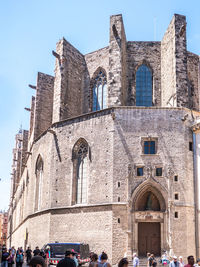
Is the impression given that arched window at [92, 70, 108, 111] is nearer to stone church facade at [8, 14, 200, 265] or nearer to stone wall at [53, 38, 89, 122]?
stone church facade at [8, 14, 200, 265]

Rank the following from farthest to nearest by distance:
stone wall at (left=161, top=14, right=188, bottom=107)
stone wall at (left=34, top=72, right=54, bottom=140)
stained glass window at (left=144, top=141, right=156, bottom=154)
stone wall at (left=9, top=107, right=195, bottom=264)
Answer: stone wall at (left=34, top=72, right=54, bottom=140)
stone wall at (left=161, top=14, right=188, bottom=107)
stained glass window at (left=144, top=141, right=156, bottom=154)
stone wall at (left=9, top=107, right=195, bottom=264)

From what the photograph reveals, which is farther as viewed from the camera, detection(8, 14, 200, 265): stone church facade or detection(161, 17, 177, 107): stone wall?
detection(161, 17, 177, 107): stone wall

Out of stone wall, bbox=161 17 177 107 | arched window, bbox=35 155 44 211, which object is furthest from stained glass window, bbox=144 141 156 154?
arched window, bbox=35 155 44 211

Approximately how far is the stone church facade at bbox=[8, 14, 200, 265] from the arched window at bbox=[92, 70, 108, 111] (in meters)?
0.08

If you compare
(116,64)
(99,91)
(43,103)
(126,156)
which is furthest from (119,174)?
(43,103)

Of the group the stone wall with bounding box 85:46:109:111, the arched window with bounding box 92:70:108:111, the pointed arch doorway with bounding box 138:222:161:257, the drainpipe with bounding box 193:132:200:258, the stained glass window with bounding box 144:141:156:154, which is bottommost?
the pointed arch doorway with bounding box 138:222:161:257

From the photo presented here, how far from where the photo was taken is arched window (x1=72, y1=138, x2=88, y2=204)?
868 inches

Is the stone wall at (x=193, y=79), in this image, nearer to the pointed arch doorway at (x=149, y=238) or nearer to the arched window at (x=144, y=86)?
the arched window at (x=144, y=86)

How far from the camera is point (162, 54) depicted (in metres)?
25.7

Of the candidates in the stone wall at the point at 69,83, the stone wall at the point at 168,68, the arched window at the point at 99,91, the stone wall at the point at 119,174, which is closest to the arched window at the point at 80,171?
the stone wall at the point at 119,174

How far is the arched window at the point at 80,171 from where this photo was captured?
22.0 m

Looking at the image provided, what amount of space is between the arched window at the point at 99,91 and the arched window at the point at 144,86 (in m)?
2.16

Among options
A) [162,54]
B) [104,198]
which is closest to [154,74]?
[162,54]

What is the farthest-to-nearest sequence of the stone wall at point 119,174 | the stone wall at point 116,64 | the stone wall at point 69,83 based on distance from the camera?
the stone wall at point 69,83 → the stone wall at point 116,64 → the stone wall at point 119,174
